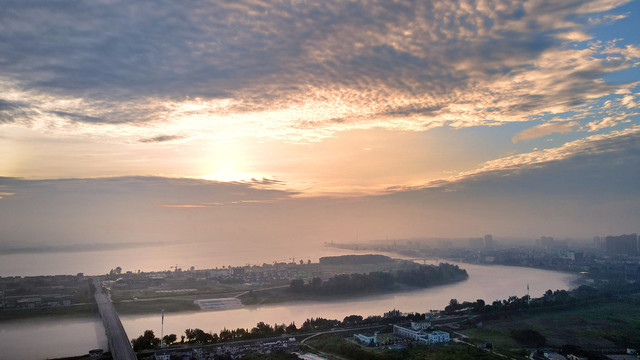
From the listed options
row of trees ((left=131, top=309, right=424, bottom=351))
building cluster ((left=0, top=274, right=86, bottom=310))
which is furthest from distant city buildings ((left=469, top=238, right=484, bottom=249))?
building cluster ((left=0, top=274, right=86, bottom=310))

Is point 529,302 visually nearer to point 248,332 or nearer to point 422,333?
point 422,333

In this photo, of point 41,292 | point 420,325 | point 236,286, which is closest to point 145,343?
point 420,325

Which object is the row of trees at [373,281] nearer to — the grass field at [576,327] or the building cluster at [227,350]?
the grass field at [576,327]

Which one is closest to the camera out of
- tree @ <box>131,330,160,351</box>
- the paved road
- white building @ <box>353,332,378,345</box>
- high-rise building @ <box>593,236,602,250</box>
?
the paved road

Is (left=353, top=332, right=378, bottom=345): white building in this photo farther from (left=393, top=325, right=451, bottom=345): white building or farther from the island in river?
the island in river

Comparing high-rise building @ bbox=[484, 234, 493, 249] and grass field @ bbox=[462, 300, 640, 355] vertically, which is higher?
high-rise building @ bbox=[484, 234, 493, 249]

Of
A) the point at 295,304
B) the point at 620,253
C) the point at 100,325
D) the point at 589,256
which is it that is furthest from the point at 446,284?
the point at 620,253

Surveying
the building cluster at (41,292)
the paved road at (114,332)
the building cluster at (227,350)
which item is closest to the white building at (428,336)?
the building cluster at (227,350)
